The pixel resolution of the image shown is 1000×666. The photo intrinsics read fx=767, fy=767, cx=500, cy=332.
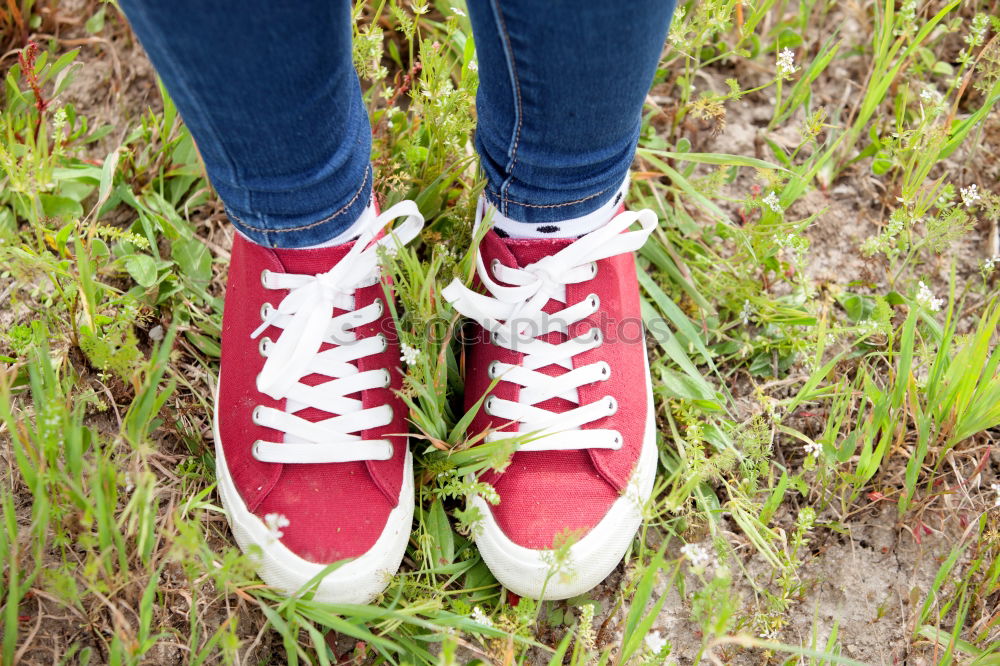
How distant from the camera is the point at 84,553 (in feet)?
4.20

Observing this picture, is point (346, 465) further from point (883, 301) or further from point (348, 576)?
point (883, 301)

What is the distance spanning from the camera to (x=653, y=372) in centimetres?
162

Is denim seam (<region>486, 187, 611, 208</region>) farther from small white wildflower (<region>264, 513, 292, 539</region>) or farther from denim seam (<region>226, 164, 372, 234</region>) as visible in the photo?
small white wildflower (<region>264, 513, 292, 539</region>)

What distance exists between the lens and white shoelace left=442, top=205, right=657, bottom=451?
131cm

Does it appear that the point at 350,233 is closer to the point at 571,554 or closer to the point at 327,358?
the point at 327,358

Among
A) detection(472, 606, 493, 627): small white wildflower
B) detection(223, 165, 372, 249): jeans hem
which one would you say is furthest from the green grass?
detection(223, 165, 372, 249): jeans hem

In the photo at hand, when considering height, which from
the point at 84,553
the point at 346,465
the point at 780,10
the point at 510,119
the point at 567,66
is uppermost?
the point at 567,66

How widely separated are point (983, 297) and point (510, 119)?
51.7 inches

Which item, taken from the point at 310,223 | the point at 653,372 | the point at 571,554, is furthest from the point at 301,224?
the point at 653,372

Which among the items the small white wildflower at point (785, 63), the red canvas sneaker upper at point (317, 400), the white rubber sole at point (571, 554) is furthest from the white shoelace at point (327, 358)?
the small white wildflower at point (785, 63)

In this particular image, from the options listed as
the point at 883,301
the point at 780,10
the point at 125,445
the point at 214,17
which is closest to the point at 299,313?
the point at 125,445

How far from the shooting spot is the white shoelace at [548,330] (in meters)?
1.31

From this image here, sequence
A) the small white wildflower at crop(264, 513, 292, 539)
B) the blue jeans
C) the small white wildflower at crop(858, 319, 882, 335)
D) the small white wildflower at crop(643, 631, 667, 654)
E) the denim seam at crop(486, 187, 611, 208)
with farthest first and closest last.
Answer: the small white wildflower at crop(858, 319, 882, 335), the small white wildflower at crop(643, 631, 667, 654), the denim seam at crop(486, 187, 611, 208), the small white wildflower at crop(264, 513, 292, 539), the blue jeans

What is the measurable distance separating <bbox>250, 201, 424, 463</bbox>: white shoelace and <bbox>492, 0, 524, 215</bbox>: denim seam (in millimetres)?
155
